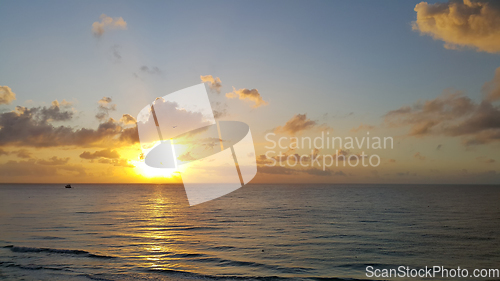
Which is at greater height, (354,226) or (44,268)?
(354,226)

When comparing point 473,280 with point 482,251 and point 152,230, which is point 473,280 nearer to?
point 482,251

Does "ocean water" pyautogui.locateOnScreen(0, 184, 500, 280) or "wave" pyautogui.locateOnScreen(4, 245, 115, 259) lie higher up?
"ocean water" pyautogui.locateOnScreen(0, 184, 500, 280)

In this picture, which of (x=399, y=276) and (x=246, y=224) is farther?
(x=246, y=224)

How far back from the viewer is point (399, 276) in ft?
82.3

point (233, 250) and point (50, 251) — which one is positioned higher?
point (233, 250)

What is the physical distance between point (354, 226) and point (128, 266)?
112 feet

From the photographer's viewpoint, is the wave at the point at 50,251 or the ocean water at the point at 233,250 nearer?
the ocean water at the point at 233,250

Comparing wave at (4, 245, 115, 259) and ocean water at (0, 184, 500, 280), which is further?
wave at (4, 245, 115, 259)

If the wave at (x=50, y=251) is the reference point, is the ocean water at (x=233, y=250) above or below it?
above

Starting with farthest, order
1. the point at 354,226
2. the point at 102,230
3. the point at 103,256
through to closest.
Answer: the point at 354,226
the point at 102,230
the point at 103,256

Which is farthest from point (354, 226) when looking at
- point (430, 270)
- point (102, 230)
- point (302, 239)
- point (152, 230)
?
point (102, 230)

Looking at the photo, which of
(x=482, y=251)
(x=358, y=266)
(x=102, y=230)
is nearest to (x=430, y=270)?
(x=358, y=266)

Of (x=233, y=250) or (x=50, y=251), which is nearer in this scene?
(x=50, y=251)

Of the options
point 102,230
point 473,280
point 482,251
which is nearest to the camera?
point 473,280
